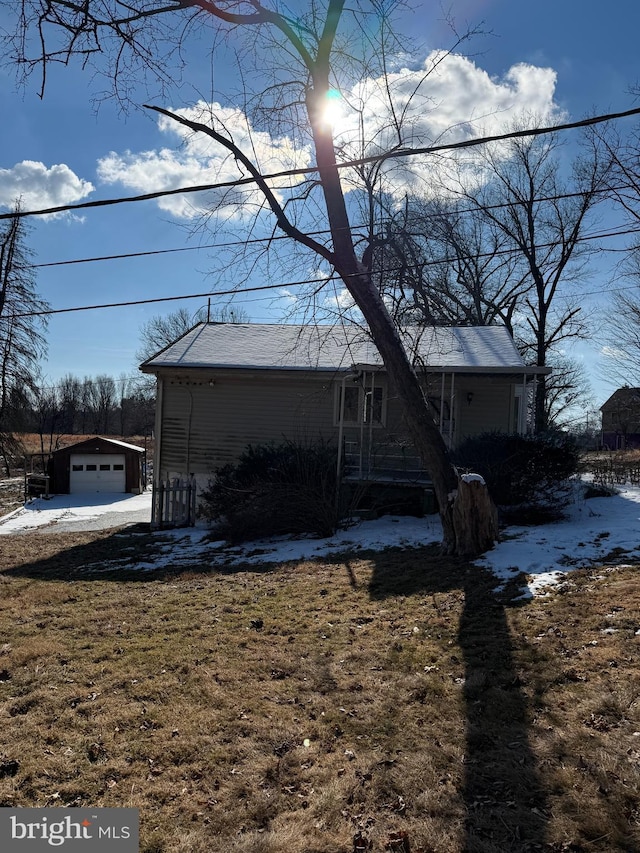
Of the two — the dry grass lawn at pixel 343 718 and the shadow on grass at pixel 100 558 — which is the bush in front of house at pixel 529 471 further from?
the shadow on grass at pixel 100 558

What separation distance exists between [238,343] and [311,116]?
8225mm

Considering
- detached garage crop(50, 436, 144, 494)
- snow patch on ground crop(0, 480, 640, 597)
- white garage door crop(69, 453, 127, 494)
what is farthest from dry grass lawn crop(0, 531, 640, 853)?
white garage door crop(69, 453, 127, 494)

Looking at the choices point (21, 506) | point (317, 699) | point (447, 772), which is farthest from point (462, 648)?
point (21, 506)

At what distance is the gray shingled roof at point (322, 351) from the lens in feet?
42.7

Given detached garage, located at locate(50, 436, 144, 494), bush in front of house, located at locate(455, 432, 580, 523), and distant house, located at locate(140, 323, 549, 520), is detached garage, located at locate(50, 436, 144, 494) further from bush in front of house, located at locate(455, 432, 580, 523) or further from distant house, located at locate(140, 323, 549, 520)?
bush in front of house, located at locate(455, 432, 580, 523)

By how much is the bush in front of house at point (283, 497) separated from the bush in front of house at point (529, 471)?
2.65 m

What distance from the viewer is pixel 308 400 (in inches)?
556

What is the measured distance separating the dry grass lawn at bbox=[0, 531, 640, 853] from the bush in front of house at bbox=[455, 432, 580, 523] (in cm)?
348

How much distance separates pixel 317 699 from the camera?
386cm

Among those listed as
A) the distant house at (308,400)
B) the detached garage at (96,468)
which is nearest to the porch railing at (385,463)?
the distant house at (308,400)

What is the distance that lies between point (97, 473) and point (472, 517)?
21.9 m

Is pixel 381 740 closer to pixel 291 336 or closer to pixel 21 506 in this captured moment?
pixel 291 336

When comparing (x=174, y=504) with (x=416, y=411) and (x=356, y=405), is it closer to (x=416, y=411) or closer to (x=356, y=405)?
(x=356, y=405)

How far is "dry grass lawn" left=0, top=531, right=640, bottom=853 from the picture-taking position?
2.60 meters
